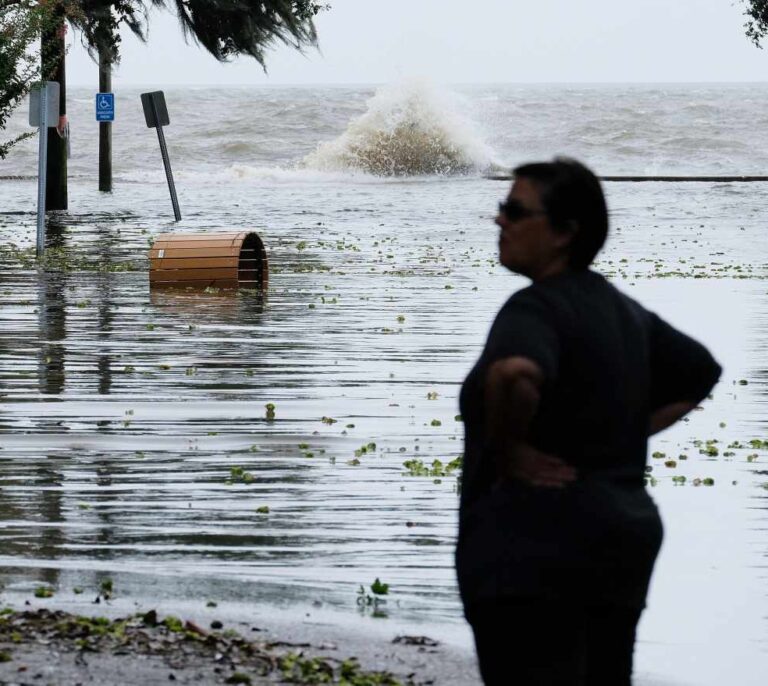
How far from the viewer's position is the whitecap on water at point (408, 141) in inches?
2130

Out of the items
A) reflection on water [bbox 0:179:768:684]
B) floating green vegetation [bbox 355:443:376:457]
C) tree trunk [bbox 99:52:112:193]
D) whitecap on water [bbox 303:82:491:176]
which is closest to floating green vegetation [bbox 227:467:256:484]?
reflection on water [bbox 0:179:768:684]

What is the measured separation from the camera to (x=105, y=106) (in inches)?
1417

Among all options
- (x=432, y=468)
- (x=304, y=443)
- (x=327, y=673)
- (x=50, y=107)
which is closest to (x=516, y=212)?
(x=327, y=673)

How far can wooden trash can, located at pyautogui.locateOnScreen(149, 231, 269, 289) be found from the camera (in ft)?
60.2

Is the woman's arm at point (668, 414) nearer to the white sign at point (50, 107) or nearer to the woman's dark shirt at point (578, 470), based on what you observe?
the woman's dark shirt at point (578, 470)

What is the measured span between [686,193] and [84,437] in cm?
3147

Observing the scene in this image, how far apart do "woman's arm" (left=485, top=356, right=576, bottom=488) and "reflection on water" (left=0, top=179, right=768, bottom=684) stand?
2442mm

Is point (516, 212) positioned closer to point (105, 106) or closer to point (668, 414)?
point (668, 414)

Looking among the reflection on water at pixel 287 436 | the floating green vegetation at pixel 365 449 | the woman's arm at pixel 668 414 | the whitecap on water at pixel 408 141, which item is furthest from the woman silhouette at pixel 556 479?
the whitecap on water at pixel 408 141

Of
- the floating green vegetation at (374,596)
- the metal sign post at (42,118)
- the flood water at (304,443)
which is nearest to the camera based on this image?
the floating green vegetation at (374,596)

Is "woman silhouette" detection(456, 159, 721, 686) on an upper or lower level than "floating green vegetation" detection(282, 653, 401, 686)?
upper

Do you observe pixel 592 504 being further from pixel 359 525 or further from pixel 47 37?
pixel 47 37

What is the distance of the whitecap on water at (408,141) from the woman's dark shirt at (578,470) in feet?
165

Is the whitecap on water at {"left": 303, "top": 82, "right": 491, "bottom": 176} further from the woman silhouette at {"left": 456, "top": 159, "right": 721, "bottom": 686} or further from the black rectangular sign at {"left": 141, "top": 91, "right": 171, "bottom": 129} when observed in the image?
the woman silhouette at {"left": 456, "top": 159, "right": 721, "bottom": 686}
